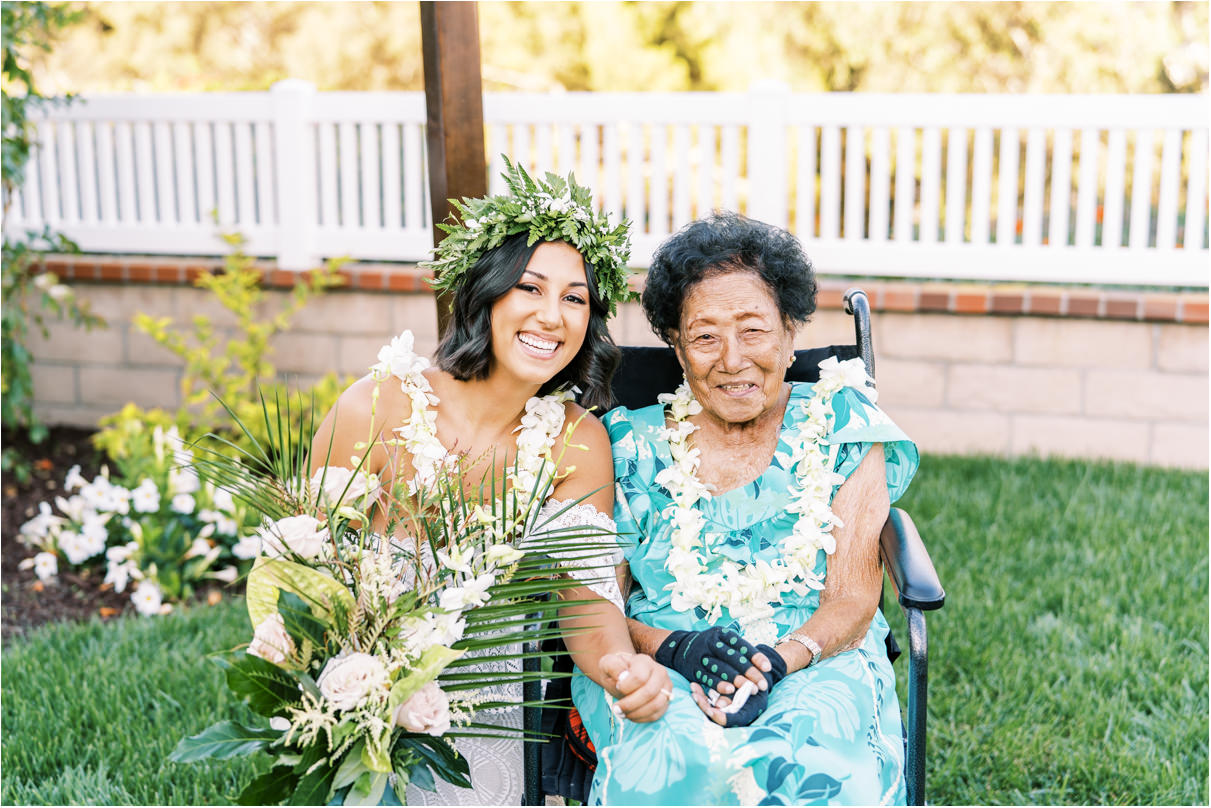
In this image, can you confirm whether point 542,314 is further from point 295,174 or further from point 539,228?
point 295,174

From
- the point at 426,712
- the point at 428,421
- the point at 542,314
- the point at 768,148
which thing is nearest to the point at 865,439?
the point at 542,314

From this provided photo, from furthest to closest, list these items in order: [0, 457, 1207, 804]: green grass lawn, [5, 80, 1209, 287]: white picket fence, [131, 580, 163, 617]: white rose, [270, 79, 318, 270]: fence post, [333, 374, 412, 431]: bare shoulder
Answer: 1. [270, 79, 318, 270]: fence post
2. [5, 80, 1209, 287]: white picket fence
3. [131, 580, 163, 617]: white rose
4. [0, 457, 1207, 804]: green grass lawn
5. [333, 374, 412, 431]: bare shoulder

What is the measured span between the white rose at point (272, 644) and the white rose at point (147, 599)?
2.43m

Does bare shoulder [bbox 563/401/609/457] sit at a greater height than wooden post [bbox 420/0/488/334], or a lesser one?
lesser

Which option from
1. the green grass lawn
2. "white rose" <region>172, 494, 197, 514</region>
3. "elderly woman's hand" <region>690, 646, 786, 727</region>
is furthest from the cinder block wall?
"elderly woman's hand" <region>690, 646, 786, 727</region>

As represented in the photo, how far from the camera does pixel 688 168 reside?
217 inches

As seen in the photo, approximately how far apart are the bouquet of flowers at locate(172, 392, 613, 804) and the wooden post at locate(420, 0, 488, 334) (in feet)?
3.29

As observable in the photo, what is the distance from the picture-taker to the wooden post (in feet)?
8.61

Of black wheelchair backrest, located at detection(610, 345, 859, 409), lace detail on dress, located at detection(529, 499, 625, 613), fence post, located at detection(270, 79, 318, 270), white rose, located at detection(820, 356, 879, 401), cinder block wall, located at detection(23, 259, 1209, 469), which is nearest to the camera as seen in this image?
lace detail on dress, located at detection(529, 499, 625, 613)

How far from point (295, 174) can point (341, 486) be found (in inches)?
162

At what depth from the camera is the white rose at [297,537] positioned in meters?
1.58

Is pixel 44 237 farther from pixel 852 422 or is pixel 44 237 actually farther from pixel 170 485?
pixel 852 422

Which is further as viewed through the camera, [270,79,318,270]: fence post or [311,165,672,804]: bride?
[270,79,318,270]: fence post

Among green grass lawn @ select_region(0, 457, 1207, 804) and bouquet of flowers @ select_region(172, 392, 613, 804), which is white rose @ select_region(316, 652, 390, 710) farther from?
green grass lawn @ select_region(0, 457, 1207, 804)
